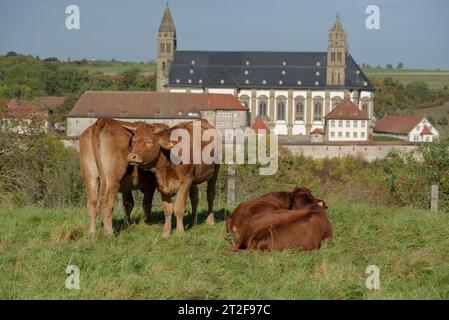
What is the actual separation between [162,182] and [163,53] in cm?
9760

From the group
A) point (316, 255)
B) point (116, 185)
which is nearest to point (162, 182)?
point (116, 185)

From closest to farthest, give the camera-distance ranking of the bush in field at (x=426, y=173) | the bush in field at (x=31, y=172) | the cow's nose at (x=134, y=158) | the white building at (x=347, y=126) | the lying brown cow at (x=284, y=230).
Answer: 1. the lying brown cow at (x=284, y=230)
2. the cow's nose at (x=134, y=158)
3. the bush in field at (x=31, y=172)
4. the bush in field at (x=426, y=173)
5. the white building at (x=347, y=126)

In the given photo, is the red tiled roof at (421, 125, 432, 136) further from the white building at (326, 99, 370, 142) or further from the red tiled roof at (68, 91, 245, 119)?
the red tiled roof at (68, 91, 245, 119)

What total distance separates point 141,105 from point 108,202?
72.7 metres

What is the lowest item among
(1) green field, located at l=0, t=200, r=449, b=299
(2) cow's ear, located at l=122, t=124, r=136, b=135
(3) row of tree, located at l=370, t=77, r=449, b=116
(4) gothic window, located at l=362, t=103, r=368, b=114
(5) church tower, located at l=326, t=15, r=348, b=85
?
(1) green field, located at l=0, t=200, r=449, b=299

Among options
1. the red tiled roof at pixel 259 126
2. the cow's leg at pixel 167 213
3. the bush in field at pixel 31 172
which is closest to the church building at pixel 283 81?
the red tiled roof at pixel 259 126

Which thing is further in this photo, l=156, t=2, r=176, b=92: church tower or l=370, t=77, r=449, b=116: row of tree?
l=370, t=77, r=449, b=116: row of tree

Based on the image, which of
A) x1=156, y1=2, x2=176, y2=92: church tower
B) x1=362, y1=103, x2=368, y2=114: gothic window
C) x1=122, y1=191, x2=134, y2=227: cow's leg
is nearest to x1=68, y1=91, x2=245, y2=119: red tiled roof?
x1=156, y1=2, x2=176, y2=92: church tower

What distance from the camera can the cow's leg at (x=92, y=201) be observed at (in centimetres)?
732

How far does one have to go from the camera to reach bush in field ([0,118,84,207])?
12.5 meters

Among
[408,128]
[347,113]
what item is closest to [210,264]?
[347,113]

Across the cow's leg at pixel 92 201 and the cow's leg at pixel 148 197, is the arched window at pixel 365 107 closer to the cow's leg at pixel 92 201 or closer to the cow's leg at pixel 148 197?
the cow's leg at pixel 148 197

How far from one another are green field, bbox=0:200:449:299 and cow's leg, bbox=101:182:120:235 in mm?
155

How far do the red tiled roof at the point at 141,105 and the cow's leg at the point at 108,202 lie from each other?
71.3 meters
